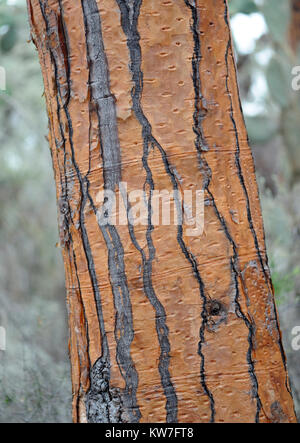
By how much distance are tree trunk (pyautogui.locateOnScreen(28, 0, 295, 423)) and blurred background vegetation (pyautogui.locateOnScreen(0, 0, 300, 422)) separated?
61.3 inches

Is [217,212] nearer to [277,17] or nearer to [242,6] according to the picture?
[242,6]

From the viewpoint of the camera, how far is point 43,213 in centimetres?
715

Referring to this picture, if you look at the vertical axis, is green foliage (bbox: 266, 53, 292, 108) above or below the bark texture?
below

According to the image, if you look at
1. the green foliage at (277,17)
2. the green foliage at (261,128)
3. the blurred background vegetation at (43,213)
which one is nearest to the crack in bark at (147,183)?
the blurred background vegetation at (43,213)

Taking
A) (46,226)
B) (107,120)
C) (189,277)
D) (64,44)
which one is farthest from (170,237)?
(46,226)

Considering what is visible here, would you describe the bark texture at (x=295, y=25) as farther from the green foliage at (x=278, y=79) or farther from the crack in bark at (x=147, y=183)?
the crack in bark at (x=147, y=183)

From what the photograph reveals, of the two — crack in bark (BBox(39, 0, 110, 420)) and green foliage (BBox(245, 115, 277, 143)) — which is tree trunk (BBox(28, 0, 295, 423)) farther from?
green foliage (BBox(245, 115, 277, 143))

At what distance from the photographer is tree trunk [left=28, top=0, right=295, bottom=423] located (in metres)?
1.24

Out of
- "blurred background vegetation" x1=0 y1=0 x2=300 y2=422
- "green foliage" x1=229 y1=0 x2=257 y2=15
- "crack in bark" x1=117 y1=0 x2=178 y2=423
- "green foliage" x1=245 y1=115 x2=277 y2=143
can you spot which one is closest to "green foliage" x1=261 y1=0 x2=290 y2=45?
"blurred background vegetation" x1=0 y1=0 x2=300 y2=422

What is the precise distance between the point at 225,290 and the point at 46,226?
19.6ft

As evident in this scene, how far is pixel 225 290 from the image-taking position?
4.15ft

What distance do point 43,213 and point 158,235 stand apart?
6.07m
